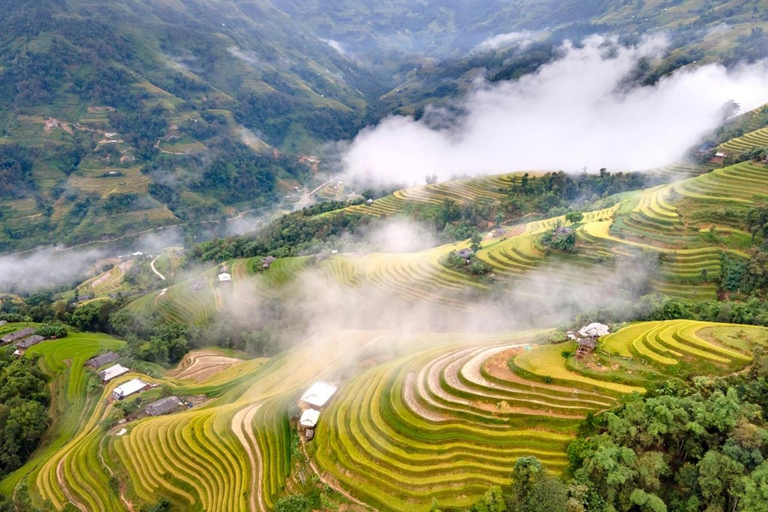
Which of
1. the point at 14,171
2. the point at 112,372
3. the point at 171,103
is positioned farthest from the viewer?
the point at 171,103

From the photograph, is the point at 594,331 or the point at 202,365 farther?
the point at 202,365

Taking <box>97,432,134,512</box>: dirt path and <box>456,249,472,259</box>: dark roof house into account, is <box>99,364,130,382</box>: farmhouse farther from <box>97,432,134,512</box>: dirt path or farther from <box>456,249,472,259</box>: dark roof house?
<box>456,249,472,259</box>: dark roof house

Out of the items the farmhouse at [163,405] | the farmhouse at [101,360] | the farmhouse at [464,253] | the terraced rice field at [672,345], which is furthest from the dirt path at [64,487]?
the farmhouse at [464,253]

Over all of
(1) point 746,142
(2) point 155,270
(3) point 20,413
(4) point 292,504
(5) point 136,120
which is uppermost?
(5) point 136,120

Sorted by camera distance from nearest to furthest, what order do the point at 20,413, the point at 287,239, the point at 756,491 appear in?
1. the point at 756,491
2. the point at 20,413
3. the point at 287,239

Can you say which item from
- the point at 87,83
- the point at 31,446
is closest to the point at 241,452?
the point at 31,446

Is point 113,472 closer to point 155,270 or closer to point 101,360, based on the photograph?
point 101,360

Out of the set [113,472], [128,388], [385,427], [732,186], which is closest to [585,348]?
[385,427]

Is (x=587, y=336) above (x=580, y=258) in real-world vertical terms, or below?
below

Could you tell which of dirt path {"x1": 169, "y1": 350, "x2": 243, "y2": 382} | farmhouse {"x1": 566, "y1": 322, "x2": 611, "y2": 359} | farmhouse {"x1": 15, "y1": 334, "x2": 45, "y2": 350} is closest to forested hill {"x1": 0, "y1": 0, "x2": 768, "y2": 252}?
farmhouse {"x1": 15, "y1": 334, "x2": 45, "y2": 350}
